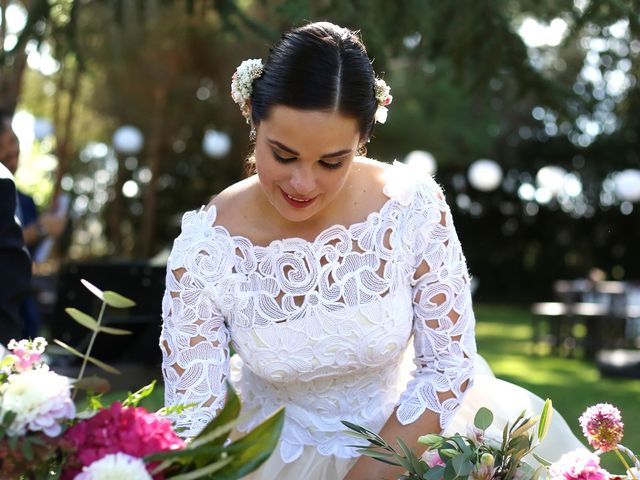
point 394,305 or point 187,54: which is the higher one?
point 187,54

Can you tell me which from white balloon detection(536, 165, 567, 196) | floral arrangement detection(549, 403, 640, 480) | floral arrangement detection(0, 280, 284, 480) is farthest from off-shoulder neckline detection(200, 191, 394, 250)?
white balloon detection(536, 165, 567, 196)

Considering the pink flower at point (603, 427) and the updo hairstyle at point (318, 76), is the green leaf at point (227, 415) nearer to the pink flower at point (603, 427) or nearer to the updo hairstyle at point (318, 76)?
the pink flower at point (603, 427)

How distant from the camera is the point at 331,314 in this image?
7.73 feet

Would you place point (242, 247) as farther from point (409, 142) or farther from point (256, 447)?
point (409, 142)

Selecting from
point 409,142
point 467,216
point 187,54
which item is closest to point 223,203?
point 187,54

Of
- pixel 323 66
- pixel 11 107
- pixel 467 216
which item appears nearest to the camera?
pixel 323 66

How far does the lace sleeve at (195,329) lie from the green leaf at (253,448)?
0.86 meters

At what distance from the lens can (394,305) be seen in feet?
7.79

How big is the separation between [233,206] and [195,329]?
0.32 metres

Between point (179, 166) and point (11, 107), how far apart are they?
1469cm

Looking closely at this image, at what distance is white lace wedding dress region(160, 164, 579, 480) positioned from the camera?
2318 millimetres

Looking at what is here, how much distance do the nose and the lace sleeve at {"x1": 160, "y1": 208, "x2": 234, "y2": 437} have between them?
319mm

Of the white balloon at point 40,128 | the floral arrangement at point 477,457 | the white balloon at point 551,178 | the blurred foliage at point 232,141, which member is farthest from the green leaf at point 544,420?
the white balloon at point 551,178

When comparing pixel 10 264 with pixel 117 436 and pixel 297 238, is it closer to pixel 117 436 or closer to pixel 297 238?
pixel 297 238
